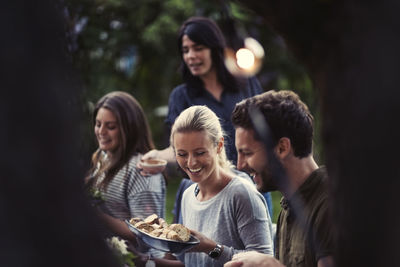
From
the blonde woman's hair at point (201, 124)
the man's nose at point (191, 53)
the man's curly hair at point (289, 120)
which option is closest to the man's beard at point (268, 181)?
the man's curly hair at point (289, 120)

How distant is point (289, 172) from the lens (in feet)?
8.46

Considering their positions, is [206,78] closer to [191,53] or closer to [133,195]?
[191,53]

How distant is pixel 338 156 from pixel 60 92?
67cm

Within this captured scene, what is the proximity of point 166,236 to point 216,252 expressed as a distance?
252mm

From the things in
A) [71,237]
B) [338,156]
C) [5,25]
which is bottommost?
[71,237]

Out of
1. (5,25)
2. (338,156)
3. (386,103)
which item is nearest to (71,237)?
(5,25)

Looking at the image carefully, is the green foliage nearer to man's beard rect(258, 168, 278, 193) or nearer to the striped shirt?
the striped shirt

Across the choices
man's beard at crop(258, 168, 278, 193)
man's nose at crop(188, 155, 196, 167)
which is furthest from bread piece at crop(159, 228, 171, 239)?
man's beard at crop(258, 168, 278, 193)

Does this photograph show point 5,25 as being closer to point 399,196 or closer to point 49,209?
point 49,209

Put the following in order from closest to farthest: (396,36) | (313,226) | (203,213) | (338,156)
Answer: (396,36), (338,156), (313,226), (203,213)

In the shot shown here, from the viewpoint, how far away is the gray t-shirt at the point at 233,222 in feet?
9.55

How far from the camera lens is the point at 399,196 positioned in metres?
1.36

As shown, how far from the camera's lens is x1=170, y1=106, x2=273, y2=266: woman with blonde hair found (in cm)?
291

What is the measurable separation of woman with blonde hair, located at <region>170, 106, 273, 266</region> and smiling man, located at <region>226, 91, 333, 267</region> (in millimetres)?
252
